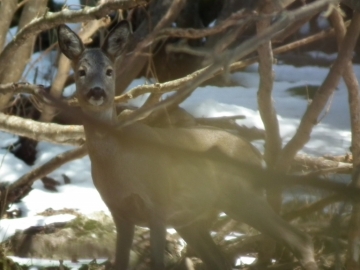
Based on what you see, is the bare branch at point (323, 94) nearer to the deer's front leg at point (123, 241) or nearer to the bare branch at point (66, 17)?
the deer's front leg at point (123, 241)

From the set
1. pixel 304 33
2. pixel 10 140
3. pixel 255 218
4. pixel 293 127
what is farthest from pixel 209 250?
pixel 304 33

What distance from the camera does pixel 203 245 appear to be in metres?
5.17

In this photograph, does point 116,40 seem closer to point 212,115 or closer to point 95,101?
point 95,101

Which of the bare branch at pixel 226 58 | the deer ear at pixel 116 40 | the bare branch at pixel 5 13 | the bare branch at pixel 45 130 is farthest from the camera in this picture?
the bare branch at pixel 5 13

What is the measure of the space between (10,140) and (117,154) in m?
5.31

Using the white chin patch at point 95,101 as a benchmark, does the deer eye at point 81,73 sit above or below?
above

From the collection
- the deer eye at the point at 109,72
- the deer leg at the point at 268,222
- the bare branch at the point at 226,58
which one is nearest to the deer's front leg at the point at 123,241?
the deer leg at the point at 268,222

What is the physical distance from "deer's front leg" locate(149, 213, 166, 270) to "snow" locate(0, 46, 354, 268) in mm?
1339

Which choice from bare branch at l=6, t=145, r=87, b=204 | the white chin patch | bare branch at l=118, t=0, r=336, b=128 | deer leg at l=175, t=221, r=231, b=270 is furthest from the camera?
bare branch at l=6, t=145, r=87, b=204

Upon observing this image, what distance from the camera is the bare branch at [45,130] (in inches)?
240

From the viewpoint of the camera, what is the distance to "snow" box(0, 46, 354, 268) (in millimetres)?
7227

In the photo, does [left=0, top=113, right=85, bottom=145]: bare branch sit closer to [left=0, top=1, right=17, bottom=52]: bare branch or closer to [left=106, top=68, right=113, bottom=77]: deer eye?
[left=0, top=1, right=17, bottom=52]: bare branch

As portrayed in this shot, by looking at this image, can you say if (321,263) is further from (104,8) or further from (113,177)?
(104,8)

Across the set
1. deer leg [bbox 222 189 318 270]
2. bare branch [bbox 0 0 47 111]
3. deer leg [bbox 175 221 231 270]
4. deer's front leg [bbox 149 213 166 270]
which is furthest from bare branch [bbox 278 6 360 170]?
bare branch [bbox 0 0 47 111]
